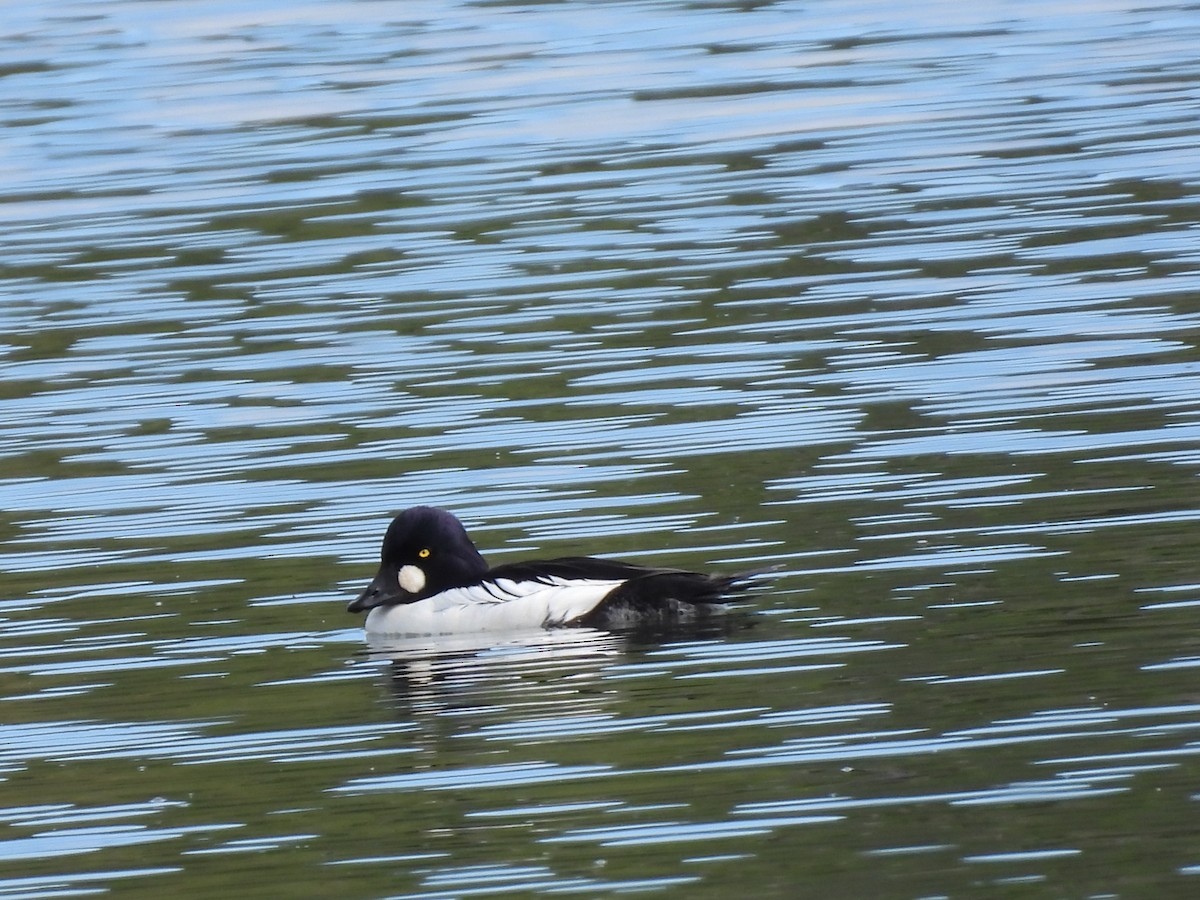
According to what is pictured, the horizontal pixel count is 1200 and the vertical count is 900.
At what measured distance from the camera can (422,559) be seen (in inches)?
515

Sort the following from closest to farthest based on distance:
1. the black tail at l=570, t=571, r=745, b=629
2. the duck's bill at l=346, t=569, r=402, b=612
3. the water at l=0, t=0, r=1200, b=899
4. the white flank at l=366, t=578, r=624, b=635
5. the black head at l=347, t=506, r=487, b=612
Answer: the water at l=0, t=0, r=1200, b=899 → the black tail at l=570, t=571, r=745, b=629 → the white flank at l=366, t=578, r=624, b=635 → the duck's bill at l=346, t=569, r=402, b=612 → the black head at l=347, t=506, r=487, b=612

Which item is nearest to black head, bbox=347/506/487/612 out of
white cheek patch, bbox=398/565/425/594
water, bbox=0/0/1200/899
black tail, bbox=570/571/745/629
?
white cheek patch, bbox=398/565/425/594

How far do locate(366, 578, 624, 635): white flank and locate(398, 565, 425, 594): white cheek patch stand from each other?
0.22ft

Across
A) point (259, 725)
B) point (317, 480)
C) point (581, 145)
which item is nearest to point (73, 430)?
point (317, 480)

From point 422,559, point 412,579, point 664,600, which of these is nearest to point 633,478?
point 422,559

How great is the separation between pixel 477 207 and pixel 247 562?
40.4ft

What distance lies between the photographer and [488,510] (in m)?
14.9

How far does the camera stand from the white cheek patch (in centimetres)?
1290

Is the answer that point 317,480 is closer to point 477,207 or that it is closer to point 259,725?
point 259,725

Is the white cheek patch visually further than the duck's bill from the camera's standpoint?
Yes

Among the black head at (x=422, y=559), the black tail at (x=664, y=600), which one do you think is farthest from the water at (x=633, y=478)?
the black head at (x=422, y=559)

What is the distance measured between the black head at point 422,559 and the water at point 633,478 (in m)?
0.30

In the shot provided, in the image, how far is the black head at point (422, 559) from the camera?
508 inches

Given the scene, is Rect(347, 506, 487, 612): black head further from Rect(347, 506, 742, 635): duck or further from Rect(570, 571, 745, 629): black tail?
Rect(570, 571, 745, 629): black tail
